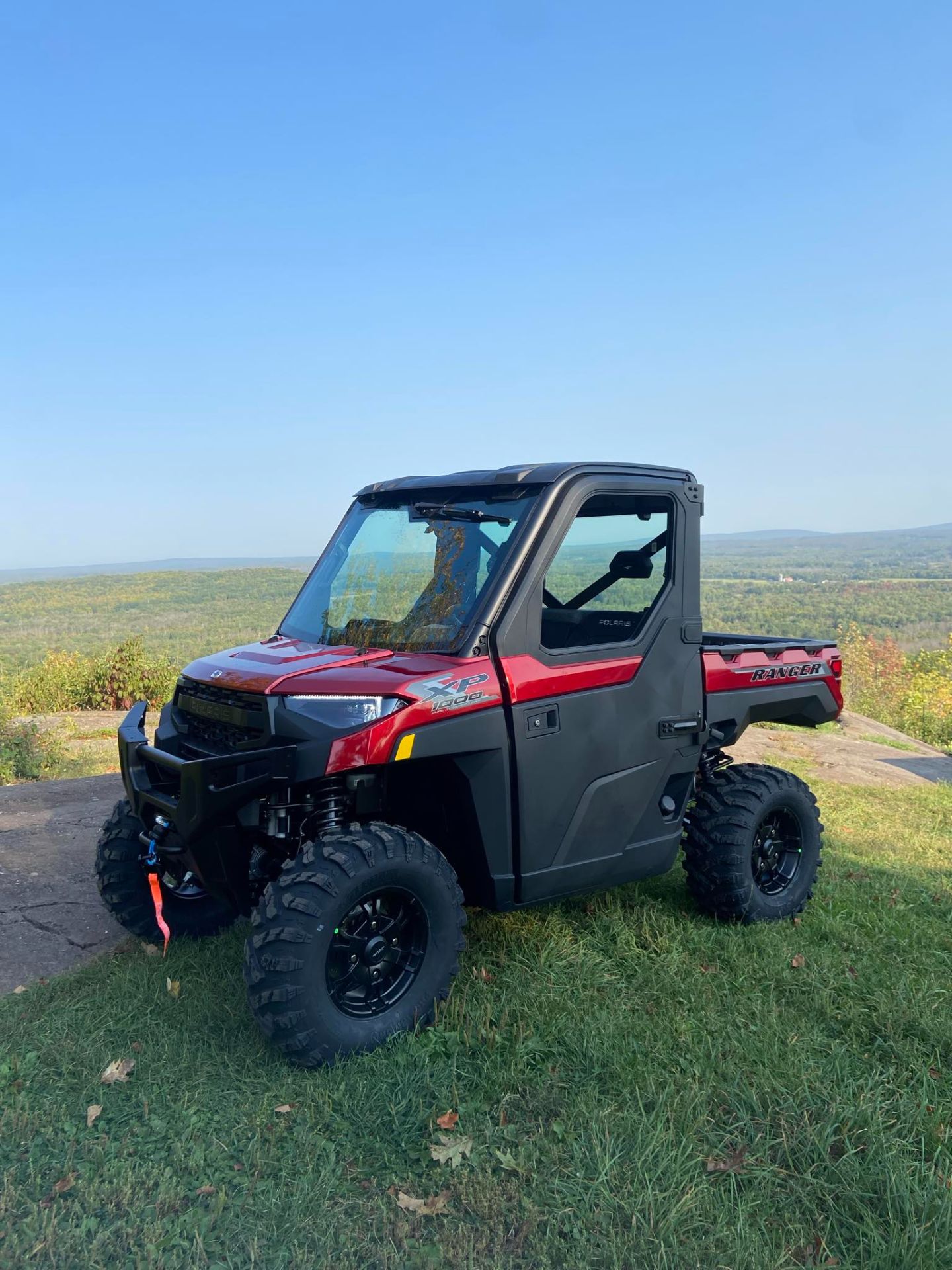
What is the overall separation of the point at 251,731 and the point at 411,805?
84 centimetres

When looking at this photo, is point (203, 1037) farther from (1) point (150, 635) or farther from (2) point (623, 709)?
(1) point (150, 635)

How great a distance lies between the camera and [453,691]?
3977mm

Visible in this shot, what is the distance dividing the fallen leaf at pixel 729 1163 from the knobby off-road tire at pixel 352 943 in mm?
1292

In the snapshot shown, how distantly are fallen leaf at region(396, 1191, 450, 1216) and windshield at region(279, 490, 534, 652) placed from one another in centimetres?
207

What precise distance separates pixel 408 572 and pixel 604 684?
3.60ft

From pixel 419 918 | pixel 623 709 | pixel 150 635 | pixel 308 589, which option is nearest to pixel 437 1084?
pixel 419 918

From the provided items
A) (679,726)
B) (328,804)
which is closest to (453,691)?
(328,804)

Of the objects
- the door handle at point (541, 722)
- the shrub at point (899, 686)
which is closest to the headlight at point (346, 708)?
the door handle at point (541, 722)

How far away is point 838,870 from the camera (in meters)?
6.79

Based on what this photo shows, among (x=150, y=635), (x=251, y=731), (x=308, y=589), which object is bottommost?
(x=150, y=635)

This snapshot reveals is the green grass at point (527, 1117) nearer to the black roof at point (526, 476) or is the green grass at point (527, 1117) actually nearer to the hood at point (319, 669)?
the hood at point (319, 669)

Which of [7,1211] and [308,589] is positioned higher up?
[308,589]

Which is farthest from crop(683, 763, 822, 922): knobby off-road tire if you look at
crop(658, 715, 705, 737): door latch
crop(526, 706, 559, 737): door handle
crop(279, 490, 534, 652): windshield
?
crop(279, 490, 534, 652): windshield

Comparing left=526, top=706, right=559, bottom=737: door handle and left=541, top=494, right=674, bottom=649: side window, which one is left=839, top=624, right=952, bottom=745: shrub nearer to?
left=541, top=494, right=674, bottom=649: side window
